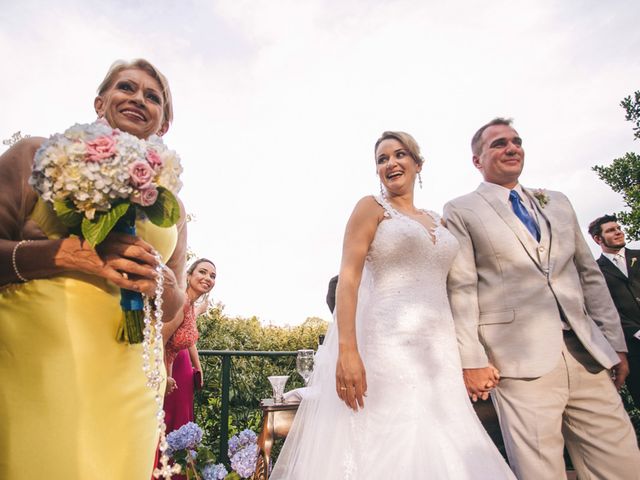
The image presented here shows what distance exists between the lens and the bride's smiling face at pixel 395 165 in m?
2.67

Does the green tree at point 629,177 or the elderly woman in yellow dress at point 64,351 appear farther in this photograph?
the green tree at point 629,177

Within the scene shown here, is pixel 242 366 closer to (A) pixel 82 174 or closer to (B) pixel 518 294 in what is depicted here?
(B) pixel 518 294

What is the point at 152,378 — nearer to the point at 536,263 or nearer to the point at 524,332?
the point at 524,332

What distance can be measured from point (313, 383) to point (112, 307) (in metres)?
1.62

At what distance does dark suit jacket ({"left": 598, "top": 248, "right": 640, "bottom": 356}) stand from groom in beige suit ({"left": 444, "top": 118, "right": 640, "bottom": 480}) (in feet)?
7.17

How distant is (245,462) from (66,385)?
5.53ft

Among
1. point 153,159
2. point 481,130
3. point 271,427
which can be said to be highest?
point 481,130

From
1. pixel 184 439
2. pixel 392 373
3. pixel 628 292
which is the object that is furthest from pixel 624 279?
pixel 184 439

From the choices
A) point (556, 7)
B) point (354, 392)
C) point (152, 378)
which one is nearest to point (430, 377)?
point (354, 392)

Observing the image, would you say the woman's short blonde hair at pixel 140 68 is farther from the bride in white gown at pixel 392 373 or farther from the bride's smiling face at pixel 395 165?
the bride's smiling face at pixel 395 165

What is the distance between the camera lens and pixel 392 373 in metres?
2.12

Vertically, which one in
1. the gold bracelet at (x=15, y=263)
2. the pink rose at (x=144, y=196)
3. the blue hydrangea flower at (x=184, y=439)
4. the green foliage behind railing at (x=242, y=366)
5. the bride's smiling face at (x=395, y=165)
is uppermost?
the bride's smiling face at (x=395, y=165)

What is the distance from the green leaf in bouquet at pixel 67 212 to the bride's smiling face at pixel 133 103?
0.66m

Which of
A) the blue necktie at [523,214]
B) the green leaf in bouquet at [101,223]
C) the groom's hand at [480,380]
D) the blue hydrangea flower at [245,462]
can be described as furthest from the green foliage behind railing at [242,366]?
the green leaf in bouquet at [101,223]
